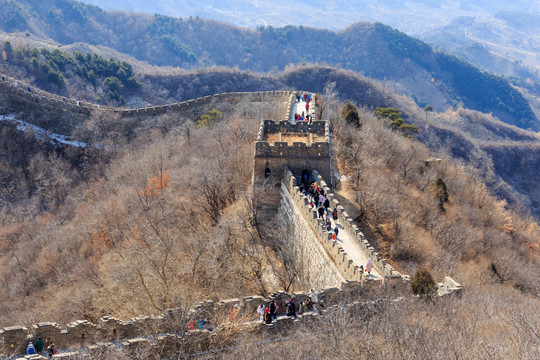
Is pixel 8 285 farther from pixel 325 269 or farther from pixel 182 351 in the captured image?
pixel 325 269

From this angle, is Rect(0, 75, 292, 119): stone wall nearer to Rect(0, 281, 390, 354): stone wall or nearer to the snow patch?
the snow patch

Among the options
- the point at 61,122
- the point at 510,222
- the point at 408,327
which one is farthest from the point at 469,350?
the point at 61,122

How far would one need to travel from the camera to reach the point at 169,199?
108ft

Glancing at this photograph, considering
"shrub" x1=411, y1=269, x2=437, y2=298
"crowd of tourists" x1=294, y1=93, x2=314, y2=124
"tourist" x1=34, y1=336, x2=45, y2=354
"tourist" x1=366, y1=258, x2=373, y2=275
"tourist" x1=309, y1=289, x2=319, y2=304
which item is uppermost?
"crowd of tourists" x1=294, y1=93, x2=314, y2=124


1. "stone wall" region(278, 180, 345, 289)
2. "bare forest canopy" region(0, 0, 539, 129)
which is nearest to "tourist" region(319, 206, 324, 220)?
"stone wall" region(278, 180, 345, 289)

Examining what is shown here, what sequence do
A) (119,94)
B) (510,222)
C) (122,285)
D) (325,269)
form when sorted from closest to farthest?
1. (325,269)
2. (122,285)
3. (510,222)
4. (119,94)

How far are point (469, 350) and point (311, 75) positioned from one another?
99910 mm

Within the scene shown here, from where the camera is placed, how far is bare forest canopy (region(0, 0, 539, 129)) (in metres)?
150

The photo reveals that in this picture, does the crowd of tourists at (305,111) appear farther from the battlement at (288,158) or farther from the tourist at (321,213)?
the tourist at (321,213)

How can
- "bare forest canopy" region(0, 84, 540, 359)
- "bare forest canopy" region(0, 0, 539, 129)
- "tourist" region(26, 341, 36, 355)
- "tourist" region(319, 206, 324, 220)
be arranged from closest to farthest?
1. "tourist" region(26, 341, 36, 355)
2. "bare forest canopy" region(0, 84, 540, 359)
3. "tourist" region(319, 206, 324, 220)
4. "bare forest canopy" region(0, 0, 539, 129)

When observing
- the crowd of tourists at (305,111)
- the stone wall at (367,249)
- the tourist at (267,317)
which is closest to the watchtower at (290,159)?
the stone wall at (367,249)

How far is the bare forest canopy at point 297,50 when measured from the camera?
494ft

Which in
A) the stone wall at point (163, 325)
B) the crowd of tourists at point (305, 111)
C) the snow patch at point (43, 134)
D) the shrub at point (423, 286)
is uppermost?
the crowd of tourists at point (305, 111)

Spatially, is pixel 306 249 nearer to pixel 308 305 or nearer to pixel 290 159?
pixel 308 305
